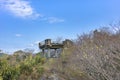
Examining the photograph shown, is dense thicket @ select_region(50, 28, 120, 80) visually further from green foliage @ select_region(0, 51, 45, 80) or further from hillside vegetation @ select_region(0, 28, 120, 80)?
green foliage @ select_region(0, 51, 45, 80)

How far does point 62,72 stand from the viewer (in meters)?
18.3

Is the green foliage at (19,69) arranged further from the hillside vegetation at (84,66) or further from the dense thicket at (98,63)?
the dense thicket at (98,63)

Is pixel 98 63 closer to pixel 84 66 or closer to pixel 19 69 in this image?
pixel 84 66

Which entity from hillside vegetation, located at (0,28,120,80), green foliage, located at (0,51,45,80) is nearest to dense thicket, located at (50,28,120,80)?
hillside vegetation, located at (0,28,120,80)

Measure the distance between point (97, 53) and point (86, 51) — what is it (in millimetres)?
1521

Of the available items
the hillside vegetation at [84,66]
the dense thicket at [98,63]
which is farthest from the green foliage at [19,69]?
the dense thicket at [98,63]

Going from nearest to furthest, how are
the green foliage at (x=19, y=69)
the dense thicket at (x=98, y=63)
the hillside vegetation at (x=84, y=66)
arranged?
1. the green foliage at (x=19, y=69)
2. the hillside vegetation at (x=84, y=66)
3. the dense thicket at (x=98, y=63)

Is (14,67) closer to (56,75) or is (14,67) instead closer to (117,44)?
(117,44)

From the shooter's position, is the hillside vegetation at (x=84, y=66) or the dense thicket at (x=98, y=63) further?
the dense thicket at (x=98, y=63)

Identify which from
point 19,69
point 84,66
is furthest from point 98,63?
point 19,69

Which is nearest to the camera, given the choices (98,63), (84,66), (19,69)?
(19,69)

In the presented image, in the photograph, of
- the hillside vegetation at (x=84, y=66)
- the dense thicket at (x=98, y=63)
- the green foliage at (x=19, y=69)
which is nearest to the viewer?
the green foliage at (x=19, y=69)

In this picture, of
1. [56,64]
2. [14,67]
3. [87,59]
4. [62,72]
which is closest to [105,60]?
[87,59]

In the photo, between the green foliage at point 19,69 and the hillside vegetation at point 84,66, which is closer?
the green foliage at point 19,69
